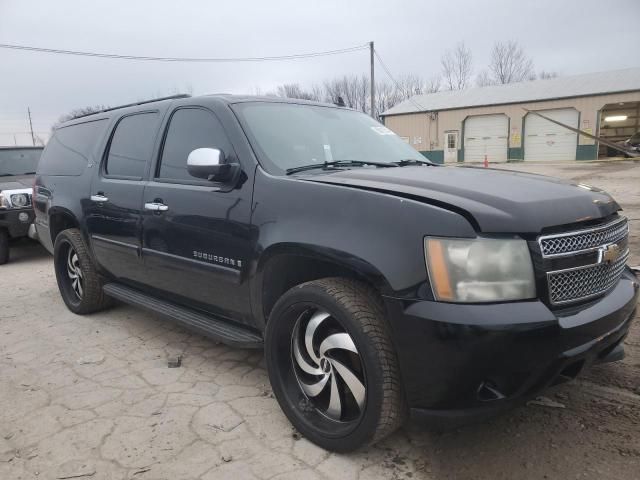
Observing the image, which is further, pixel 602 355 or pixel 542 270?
pixel 602 355

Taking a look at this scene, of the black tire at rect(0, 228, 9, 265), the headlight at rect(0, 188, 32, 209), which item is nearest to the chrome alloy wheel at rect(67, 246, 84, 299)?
the headlight at rect(0, 188, 32, 209)

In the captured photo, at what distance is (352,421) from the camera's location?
224cm

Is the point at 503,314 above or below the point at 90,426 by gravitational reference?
above

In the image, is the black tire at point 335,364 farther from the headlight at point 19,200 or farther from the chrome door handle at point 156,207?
the headlight at point 19,200

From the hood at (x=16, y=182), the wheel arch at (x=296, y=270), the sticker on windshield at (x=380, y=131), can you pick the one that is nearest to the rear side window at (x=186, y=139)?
the wheel arch at (x=296, y=270)

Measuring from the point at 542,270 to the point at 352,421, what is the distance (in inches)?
42.6

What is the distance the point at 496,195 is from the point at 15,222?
284 inches

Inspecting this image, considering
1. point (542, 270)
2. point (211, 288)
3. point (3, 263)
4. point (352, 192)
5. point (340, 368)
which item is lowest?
point (3, 263)

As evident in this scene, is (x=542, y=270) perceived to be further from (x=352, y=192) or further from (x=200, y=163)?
(x=200, y=163)

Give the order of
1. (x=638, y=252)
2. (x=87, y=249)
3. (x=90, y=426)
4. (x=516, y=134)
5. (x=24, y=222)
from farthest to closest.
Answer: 1. (x=516, y=134)
2. (x=24, y=222)
3. (x=638, y=252)
4. (x=87, y=249)
5. (x=90, y=426)

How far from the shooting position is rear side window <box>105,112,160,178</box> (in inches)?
139

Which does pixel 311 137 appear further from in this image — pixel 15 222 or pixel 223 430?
pixel 15 222

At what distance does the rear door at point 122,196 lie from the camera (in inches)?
138

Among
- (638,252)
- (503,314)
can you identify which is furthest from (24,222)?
(638,252)
